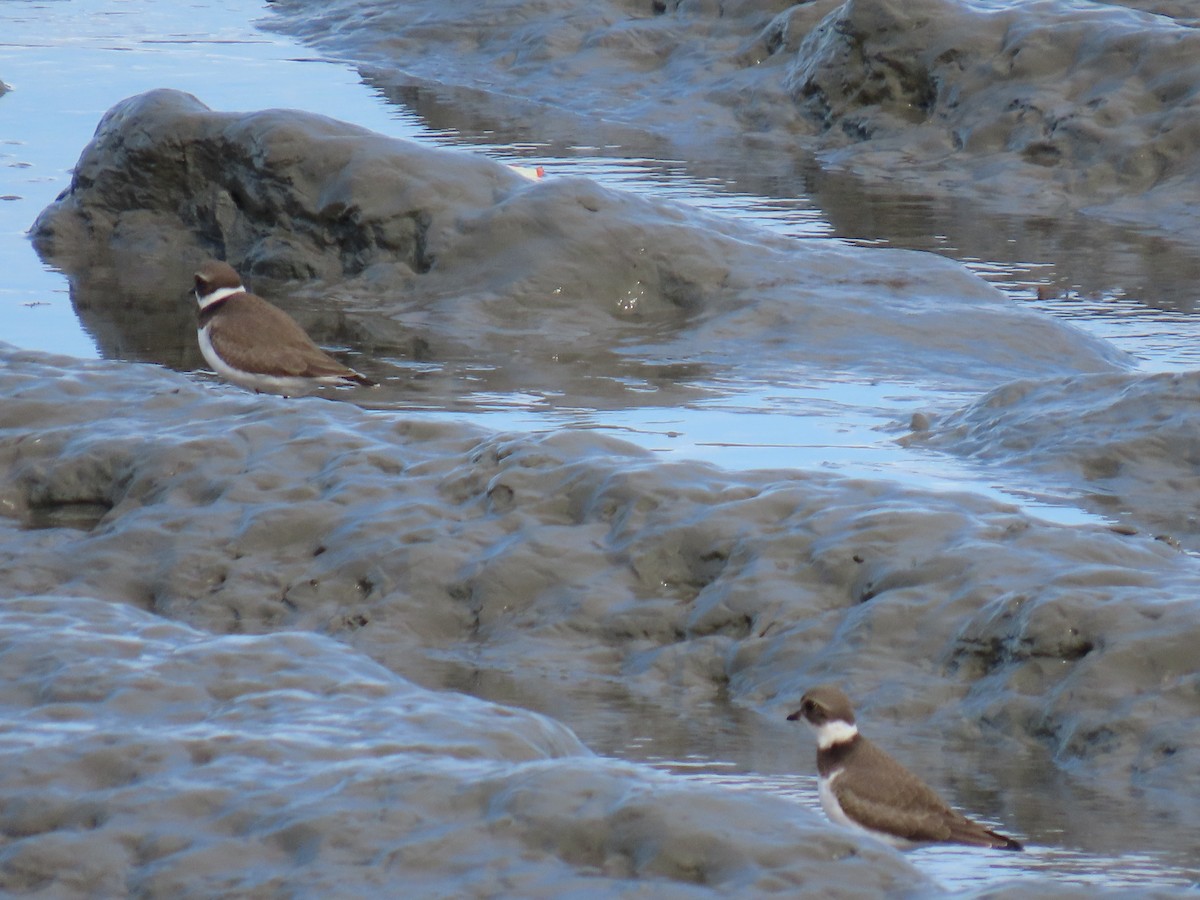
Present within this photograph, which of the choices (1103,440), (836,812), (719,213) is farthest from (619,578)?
(719,213)

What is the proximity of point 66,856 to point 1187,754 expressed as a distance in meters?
2.97

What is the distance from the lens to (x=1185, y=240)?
1215cm

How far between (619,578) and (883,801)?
1.91m

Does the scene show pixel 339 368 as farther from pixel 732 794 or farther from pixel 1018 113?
pixel 1018 113

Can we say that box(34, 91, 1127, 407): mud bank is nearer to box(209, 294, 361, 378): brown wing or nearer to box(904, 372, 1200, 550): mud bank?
box(209, 294, 361, 378): brown wing

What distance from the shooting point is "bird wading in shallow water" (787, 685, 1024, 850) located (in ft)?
14.7

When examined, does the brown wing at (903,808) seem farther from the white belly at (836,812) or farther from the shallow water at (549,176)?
the shallow water at (549,176)

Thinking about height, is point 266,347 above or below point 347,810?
below

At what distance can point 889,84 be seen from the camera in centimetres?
1486

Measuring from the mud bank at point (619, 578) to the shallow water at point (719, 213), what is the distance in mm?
351

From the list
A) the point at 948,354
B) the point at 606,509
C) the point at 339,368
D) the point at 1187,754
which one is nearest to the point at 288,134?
the point at 339,368

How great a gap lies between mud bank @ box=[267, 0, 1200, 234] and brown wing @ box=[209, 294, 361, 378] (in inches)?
→ 255

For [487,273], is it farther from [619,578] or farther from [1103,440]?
[619,578]

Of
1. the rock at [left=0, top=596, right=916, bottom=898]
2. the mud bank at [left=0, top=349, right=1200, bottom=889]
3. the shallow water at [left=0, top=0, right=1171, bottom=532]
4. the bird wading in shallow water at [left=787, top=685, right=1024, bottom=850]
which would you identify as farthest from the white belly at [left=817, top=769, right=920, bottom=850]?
the shallow water at [left=0, top=0, right=1171, bottom=532]
